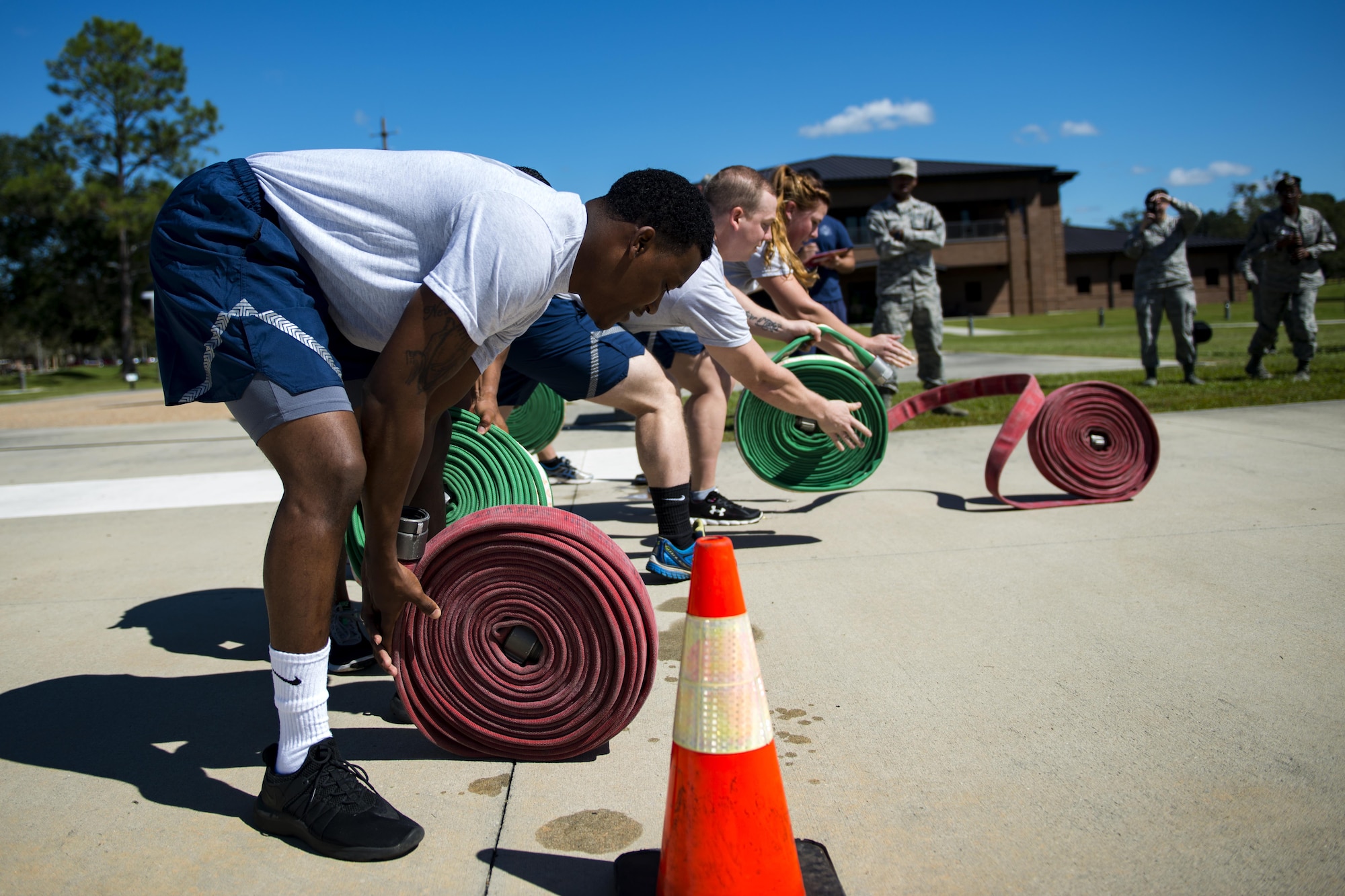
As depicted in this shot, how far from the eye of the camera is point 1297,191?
1037cm

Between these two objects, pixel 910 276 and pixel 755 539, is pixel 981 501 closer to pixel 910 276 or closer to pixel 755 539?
pixel 755 539

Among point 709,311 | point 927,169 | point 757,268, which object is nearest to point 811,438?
point 757,268

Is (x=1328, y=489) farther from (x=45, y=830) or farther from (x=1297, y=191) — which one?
(x=1297, y=191)

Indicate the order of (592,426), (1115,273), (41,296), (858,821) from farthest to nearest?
(1115,273) → (41,296) → (592,426) → (858,821)

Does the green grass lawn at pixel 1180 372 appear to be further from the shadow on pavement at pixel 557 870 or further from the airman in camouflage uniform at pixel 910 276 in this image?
the shadow on pavement at pixel 557 870

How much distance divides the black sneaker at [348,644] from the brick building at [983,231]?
155 feet

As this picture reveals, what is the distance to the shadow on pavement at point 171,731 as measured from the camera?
2.34 meters

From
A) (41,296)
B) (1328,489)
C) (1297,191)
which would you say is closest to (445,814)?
(1328,489)

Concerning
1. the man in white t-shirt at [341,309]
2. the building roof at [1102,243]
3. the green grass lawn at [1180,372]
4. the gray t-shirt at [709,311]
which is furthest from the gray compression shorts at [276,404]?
the building roof at [1102,243]

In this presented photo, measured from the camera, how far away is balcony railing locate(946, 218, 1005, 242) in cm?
5116

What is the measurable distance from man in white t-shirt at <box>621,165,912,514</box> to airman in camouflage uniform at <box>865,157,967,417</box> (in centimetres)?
403

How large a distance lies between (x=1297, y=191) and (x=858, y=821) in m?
11.2

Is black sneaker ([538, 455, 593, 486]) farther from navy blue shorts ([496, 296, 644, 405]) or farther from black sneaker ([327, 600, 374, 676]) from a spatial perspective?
A: black sneaker ([327, 600, 374, 676])

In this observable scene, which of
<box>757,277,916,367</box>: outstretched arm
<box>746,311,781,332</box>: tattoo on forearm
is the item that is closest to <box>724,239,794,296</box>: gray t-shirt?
<box>757,277,916,367</box>: outstretched arm
